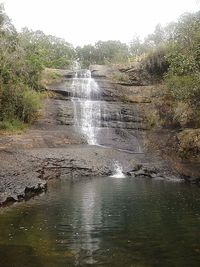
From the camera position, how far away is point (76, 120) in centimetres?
3834

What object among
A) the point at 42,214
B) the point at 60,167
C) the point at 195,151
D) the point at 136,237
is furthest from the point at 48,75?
the point at 136,237

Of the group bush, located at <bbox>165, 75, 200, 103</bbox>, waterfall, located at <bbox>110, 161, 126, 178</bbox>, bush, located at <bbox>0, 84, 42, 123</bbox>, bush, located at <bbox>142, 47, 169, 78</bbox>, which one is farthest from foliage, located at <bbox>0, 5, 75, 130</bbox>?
bush, located at <bbox>165, 75, 200, 103</bbox>

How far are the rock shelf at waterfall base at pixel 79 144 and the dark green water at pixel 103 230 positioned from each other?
10.5 feet

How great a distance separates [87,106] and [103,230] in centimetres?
2720

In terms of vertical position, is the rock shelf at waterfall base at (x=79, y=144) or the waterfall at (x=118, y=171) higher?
the rock shelf at waterfall base at (x=79, y=144)

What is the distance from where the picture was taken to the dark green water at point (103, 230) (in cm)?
1026

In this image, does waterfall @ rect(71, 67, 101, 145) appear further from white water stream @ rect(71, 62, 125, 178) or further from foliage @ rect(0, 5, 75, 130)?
foliage @ rect(0, 5, 75, 130)

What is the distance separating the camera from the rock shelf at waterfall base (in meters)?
25.7

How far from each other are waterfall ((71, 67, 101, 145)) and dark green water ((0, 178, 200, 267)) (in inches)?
622

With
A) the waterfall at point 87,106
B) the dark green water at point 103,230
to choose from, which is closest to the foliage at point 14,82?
the waterfall at point 87,106

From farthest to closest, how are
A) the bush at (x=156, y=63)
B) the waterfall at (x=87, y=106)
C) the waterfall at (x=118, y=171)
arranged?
the bush at (x=156, y=63) < the waterfall at (x=87, y=106) < the waterfall at (x=118, y=171)

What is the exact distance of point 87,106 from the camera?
131 feet

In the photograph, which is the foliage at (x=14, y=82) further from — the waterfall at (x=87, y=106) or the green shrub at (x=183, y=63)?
the green shrub at (x=183, y=63)

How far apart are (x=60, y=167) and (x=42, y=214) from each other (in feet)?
45.2
